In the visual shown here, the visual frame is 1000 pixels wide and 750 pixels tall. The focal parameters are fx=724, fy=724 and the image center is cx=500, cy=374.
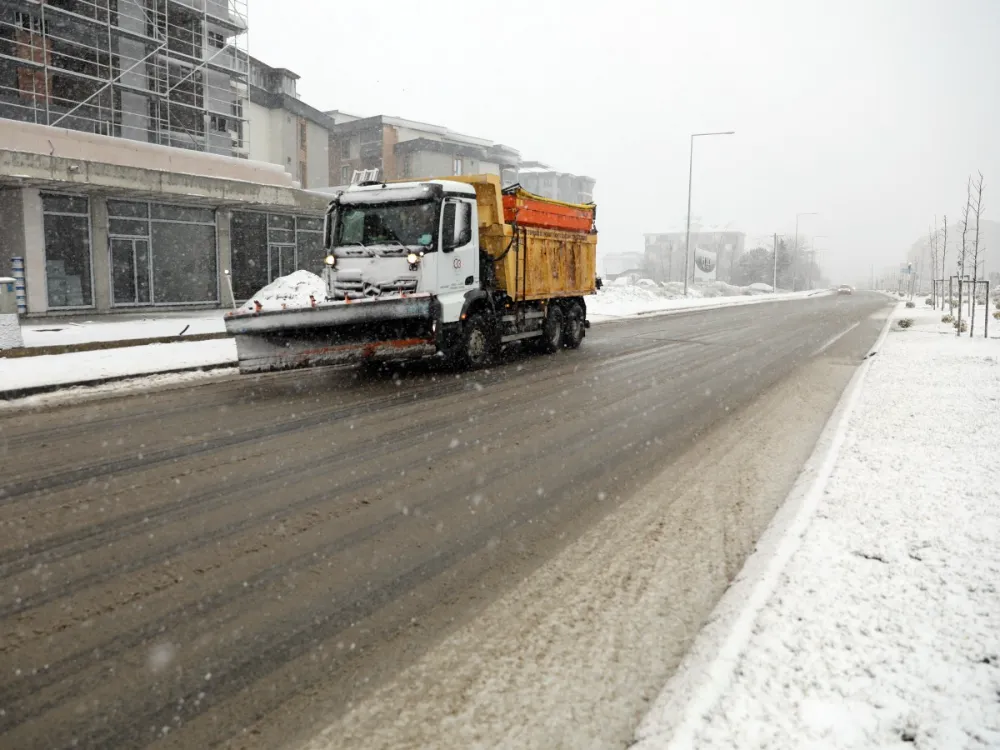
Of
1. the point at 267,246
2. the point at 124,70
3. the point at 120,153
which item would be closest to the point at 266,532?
the point at 120,153

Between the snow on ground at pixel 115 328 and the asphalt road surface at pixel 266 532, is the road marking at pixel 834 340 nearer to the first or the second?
the asphalt road surface at pixel 266 532

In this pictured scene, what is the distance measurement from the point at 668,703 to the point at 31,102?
105 feet

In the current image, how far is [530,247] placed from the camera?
13742 mm

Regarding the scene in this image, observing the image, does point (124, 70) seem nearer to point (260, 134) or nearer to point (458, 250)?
point (260, 134)

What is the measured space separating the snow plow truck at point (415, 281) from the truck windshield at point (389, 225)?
18 millimetres

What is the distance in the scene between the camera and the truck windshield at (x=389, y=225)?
11266mm

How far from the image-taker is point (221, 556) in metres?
4.26

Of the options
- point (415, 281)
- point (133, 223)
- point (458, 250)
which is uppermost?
point (133, 223)

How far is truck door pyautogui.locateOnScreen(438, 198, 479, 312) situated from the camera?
11.4 m

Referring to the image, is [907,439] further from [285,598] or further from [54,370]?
[54,370]

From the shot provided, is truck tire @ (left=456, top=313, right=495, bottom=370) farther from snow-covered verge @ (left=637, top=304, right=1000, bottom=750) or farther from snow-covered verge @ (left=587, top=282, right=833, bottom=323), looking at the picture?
snow-covered verge @ (left=587, top=282, right=833, bottom=323)

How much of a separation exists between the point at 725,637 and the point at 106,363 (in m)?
11.1

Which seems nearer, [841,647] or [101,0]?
[841,647]

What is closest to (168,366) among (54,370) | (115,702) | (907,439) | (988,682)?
(54,370)
